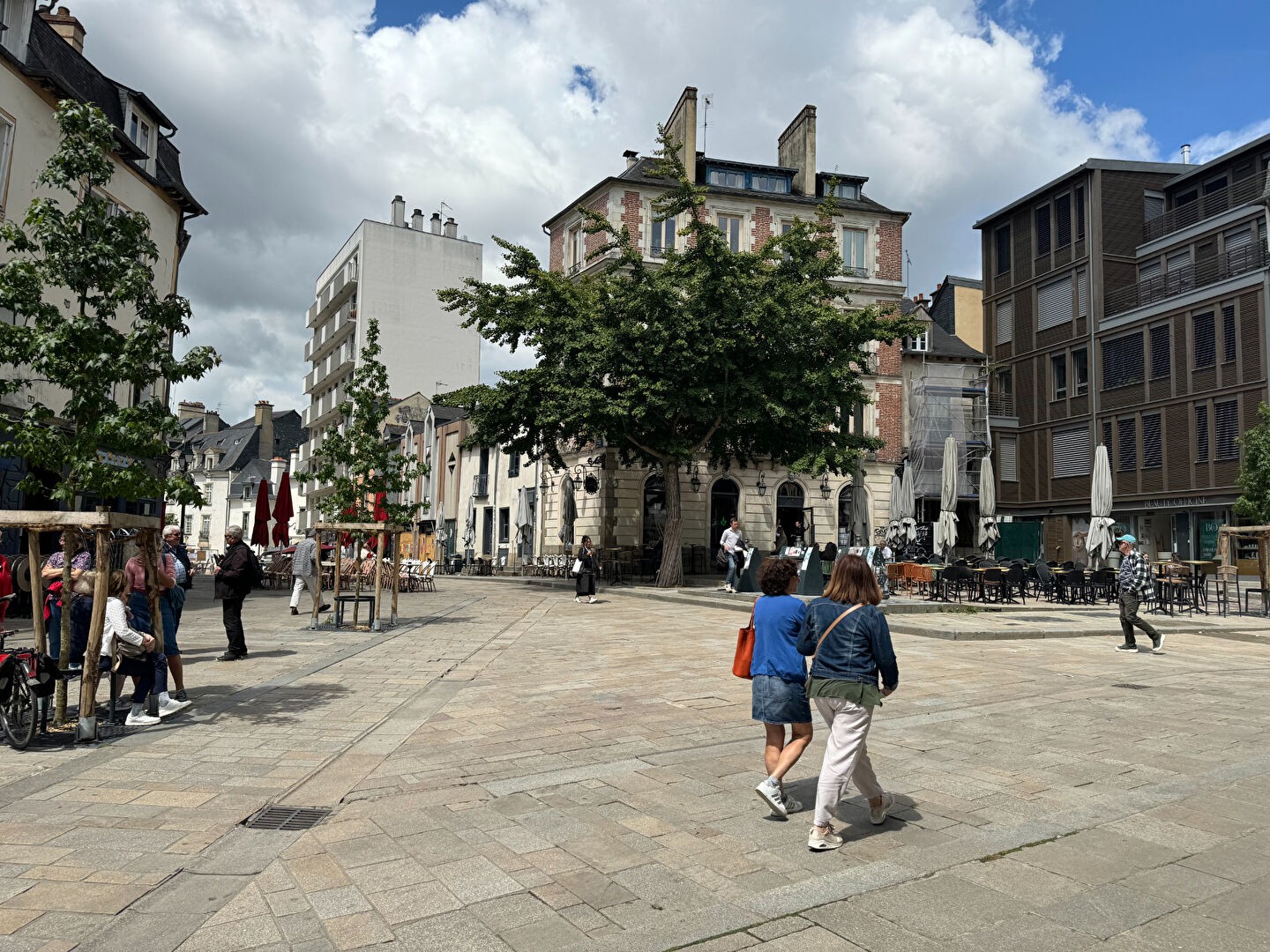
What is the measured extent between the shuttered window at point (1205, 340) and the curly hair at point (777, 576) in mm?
34323

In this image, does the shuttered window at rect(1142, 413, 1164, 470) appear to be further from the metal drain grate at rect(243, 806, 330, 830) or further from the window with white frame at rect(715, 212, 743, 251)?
the metal drain grate at rect(243, 806, 330, 830)

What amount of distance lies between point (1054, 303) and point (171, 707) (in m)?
40.4

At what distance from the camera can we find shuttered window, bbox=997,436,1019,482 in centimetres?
4266

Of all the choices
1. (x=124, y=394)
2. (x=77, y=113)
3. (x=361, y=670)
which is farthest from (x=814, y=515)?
(x=77, y=113)

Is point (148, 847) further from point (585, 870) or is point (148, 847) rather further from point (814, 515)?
point (814, 515)

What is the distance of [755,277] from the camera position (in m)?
26.2

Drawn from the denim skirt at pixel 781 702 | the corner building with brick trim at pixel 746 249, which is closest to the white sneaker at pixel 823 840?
the denim skirt at pixel 781 702

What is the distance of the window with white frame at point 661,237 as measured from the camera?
3862 cm

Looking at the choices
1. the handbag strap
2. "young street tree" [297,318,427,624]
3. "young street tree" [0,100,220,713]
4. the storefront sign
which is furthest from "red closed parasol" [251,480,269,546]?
the storefront sign

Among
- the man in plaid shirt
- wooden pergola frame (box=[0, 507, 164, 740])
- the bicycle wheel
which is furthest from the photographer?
the man in plaid shirt

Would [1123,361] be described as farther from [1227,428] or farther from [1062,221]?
[1062,221]

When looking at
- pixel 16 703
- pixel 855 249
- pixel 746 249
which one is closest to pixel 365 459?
pixel 16 703

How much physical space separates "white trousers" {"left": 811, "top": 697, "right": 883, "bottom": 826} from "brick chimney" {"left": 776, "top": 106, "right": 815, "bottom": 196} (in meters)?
39.8

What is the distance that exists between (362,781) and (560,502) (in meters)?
33.0
